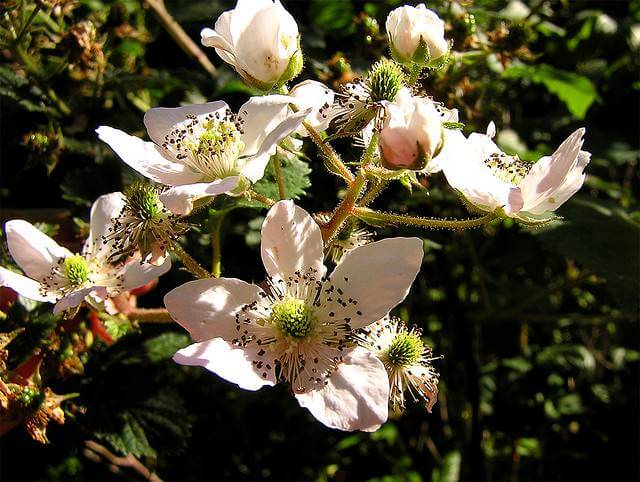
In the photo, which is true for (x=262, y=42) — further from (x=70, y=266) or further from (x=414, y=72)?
(x=70, y=266)

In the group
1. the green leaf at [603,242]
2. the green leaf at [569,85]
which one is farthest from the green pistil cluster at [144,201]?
the green leaf at [569,85]

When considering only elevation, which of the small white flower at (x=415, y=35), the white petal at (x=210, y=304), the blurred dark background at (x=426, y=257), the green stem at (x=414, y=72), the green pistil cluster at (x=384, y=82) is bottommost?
the blurred dark background at (x=426, y=257)

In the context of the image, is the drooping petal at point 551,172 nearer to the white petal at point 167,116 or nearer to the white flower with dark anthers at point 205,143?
the white flower with dark anthers at point 205,143

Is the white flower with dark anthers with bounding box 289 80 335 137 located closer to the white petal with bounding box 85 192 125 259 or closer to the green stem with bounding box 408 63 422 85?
the green stem with bounding box 408 63 422 85

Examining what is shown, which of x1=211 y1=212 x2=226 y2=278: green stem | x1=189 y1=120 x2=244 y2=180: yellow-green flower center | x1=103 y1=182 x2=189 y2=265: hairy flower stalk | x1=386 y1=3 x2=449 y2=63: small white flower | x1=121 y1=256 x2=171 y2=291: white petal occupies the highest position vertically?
x1=386 y1=3 x2=449 y2=63: small white flower

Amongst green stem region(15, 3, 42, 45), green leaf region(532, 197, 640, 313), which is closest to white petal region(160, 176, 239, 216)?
green stem region(15, 3, 42, 45)
